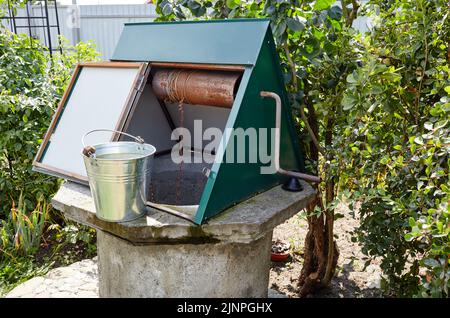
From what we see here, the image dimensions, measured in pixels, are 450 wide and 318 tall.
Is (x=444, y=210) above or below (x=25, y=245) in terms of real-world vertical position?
above

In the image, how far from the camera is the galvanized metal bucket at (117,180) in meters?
1.71

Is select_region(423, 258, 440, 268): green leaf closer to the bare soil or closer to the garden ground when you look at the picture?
the garden ground

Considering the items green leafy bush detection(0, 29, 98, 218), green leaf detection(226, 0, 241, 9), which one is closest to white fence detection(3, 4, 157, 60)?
green leafy bush detection(0, 29, 98, 218)

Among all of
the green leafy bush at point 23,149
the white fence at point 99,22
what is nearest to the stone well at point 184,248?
the green leafy bush at point 23,149

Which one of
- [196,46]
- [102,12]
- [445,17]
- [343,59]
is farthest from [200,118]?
[102,12]

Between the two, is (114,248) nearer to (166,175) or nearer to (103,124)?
(103,124)

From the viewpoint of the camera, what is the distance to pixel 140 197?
1.85 metres

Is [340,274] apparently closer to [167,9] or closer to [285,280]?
[285,280]

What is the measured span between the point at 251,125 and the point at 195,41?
0.60 m

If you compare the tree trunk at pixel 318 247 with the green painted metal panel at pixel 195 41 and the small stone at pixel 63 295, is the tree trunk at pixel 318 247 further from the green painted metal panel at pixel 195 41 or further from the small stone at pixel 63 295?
the small stone at pixel 63 295

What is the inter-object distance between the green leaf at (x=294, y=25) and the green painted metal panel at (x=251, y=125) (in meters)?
0.25

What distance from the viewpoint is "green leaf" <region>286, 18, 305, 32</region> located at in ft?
7.34

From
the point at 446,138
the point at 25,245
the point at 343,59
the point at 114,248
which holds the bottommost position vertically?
the point at 25,245

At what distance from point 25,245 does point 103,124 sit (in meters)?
1.93
